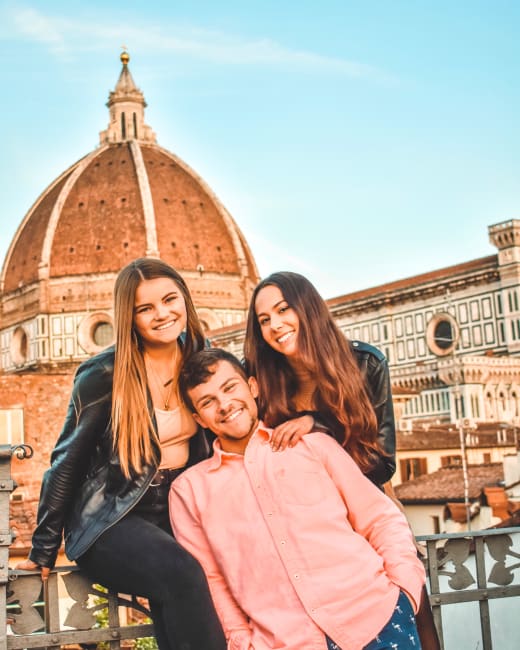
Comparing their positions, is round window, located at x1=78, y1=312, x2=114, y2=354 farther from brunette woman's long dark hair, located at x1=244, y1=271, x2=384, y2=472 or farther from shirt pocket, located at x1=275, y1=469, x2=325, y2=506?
shirt pocket, located at x1=275, y1=469, x2=325, y2=506

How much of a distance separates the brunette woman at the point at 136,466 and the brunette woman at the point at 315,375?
24 centimetres

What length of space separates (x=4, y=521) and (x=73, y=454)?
0.83 feet

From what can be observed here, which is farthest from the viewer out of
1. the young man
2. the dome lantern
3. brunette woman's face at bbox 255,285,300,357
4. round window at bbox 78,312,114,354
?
the dome lantern

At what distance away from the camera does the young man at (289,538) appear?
2.41m

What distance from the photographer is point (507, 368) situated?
42.2 meters

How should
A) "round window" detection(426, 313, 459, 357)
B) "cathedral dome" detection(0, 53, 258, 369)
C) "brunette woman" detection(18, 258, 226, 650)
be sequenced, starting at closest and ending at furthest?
1. "brunette woman" detection(18, 258, 226, 650)
2. "round window" detection(426, 313, 459, 357)
3. "cathedral dome" detection(0, 53, 258, 369)

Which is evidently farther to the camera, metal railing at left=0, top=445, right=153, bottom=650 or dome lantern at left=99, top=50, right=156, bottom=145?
dome lantern at left=99, top=50, right=156, bottom=145

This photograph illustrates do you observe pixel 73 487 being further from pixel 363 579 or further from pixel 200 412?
pixel 363 579

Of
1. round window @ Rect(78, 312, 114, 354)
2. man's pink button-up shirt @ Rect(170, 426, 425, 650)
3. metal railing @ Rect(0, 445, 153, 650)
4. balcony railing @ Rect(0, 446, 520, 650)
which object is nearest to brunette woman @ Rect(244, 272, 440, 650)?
man's pink button-up shirt @ Rect(170, 426, 425, 650)

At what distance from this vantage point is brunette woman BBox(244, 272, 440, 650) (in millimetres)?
2756

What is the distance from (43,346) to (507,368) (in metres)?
36.9

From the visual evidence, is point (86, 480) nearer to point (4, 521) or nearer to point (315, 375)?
point (4, 521)

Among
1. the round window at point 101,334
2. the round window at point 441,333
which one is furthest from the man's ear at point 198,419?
the round window at point 101,334

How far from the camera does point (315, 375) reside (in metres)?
2.87
